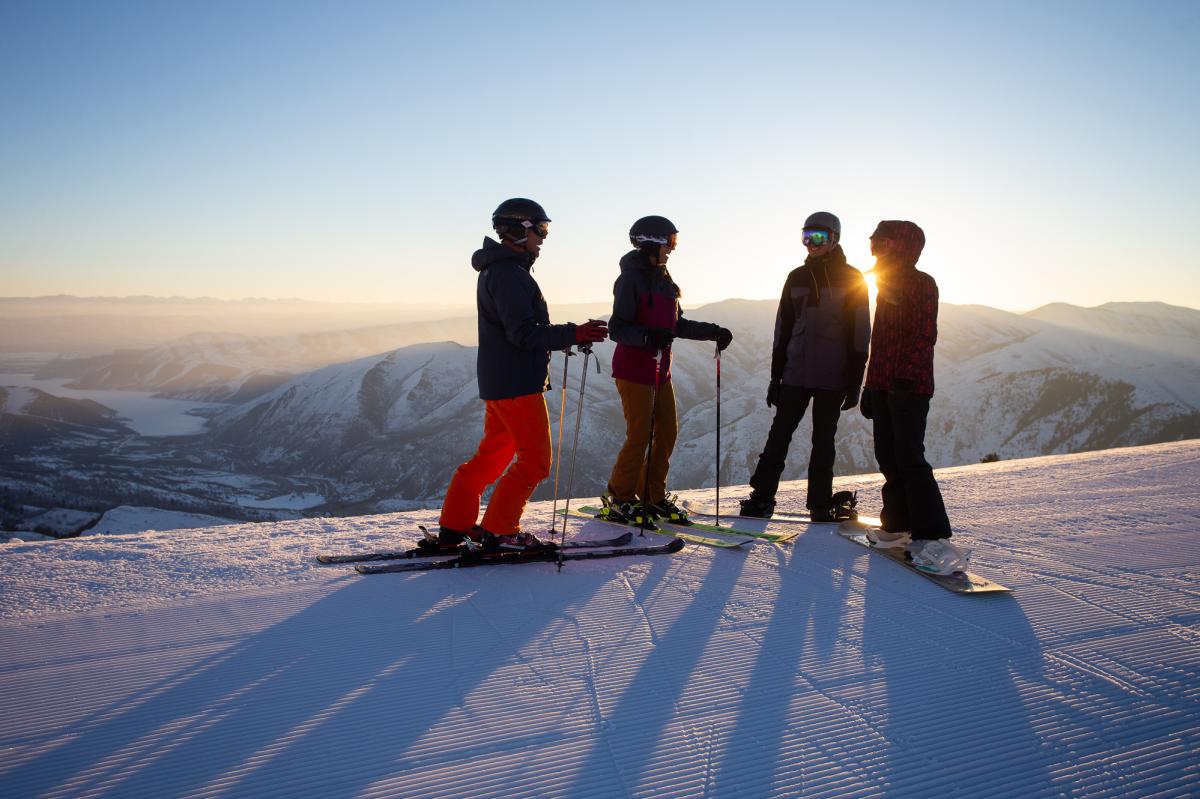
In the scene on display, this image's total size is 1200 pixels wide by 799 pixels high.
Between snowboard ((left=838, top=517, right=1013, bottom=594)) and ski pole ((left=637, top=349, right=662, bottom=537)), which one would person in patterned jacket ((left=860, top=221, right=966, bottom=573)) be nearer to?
snowboard ((left=838, top=517, right=1013, bottom=594))

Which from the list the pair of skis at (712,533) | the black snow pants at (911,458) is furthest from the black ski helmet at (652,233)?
the pair of skis at (712,533)

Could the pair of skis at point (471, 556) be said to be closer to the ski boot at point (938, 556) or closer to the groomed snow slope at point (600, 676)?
the groomed snow slope at point (600, 676)

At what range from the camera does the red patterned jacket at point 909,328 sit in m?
5.74

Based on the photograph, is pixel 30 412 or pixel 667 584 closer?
pixel 667 584

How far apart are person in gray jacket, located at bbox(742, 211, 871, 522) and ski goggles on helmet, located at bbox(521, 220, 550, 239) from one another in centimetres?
262

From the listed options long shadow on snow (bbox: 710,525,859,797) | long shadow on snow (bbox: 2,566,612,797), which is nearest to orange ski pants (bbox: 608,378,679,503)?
long shadow on snow (bbox: 710,525,859,797)

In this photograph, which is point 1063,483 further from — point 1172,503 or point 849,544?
point 849,544

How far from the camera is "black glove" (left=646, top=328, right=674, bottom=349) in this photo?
6.10 metres

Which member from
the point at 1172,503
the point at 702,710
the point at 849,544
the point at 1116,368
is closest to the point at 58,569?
the point at 702,710

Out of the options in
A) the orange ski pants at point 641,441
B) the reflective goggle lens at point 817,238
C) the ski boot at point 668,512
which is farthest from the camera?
the ski boot at point 668,512

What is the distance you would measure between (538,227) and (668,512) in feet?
10.3

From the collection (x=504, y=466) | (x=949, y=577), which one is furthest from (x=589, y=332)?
(x=949, y=577)

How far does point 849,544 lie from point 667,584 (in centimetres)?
213

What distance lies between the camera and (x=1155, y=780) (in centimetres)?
268
